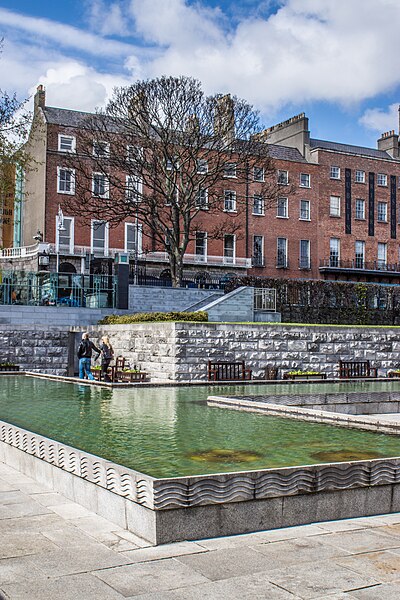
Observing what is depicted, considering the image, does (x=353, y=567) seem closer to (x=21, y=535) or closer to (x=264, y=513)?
(x=264, y=513)

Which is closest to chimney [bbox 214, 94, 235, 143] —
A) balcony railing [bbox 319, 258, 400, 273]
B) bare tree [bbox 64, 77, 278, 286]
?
bare tree [bbox 64, 77, 278, 286]

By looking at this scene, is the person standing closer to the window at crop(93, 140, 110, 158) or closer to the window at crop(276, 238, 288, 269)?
the window at crop(93, 140, 110, 158)

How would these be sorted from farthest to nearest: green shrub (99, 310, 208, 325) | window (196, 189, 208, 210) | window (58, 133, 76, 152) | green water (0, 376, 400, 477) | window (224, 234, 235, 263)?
1. window (224, 234, 235, 263)
2. window (58, 133, 76, 152)
3. window (196, 189, 208, 210)
4. green shrub (99, 310, 208, 325)
5. green water (0, 376, 400, 477)

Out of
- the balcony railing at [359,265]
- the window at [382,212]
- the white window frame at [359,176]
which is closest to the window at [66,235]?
the balcony railing at [359,265]

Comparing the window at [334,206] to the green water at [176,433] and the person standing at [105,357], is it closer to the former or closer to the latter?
the person standing at [105,357]

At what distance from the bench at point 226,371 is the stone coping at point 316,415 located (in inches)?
260

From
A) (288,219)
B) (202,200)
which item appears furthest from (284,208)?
(202,200)

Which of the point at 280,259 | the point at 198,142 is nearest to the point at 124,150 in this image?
the point at 198,142

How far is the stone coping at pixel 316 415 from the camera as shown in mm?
10133

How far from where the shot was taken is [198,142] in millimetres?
35281

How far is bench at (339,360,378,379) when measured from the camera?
74.3ft

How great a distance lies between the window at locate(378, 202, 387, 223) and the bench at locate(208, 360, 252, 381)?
139ft

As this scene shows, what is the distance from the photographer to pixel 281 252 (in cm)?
5581

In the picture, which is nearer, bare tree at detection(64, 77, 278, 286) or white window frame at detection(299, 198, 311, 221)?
bare tree at detection(64, 77, 278, 286)
